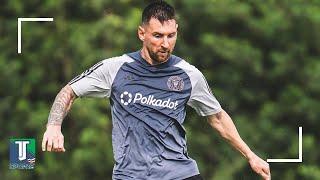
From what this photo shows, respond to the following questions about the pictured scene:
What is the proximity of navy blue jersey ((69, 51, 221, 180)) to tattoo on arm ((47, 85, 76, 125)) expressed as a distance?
0.04 meters

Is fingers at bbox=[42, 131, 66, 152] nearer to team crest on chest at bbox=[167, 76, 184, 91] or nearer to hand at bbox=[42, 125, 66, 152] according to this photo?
hand at bbox=[42, 125, 66, 152]

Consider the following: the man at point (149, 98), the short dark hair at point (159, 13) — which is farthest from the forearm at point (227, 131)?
the short dark hair at point (159, 13)

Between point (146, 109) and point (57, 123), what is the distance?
49 centimetres

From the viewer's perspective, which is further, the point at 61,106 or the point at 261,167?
the point at 261,167

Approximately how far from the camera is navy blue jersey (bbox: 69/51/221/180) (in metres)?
5.93

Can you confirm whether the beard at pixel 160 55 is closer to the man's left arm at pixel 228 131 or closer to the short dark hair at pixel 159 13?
the short dark hair at pixel 159 13

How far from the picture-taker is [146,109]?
6.01m

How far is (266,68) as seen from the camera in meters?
17.8

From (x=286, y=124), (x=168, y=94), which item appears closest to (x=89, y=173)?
(x=286, y=124)

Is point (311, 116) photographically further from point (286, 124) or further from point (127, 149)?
point (127, 149)
